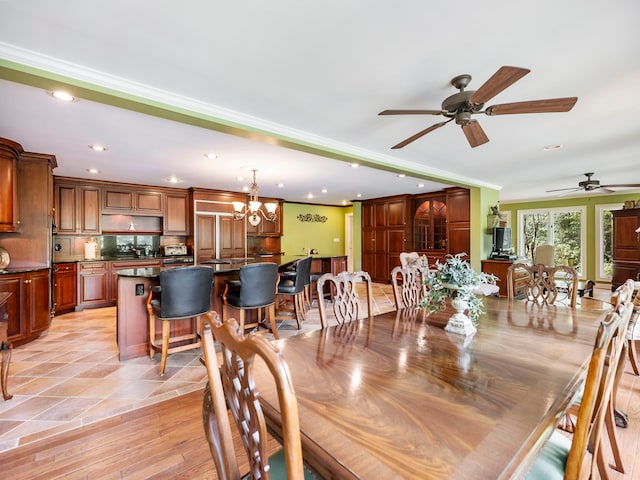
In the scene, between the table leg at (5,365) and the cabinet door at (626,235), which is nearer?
the table leg at (5,365)

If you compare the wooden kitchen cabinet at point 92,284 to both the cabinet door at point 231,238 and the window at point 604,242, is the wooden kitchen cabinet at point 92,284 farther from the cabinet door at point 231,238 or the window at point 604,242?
the window at point 604,242

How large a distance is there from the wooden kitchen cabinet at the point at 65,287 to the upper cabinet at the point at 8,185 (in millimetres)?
1678

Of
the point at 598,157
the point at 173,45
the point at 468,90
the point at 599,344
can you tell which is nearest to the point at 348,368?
the point at 599,344

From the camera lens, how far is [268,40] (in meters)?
1.70

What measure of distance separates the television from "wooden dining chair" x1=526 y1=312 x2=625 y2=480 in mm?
5595

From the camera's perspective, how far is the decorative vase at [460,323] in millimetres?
1692

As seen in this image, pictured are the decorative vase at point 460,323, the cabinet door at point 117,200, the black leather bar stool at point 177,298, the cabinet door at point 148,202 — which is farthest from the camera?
the cabinet door at point 148,202

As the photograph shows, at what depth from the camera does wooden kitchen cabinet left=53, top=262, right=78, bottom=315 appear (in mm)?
4820

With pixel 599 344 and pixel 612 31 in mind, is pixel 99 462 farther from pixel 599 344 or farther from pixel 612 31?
pixel 612 31

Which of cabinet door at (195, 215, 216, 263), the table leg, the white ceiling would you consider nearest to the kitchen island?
the table leg

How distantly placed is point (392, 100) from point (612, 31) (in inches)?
50.8

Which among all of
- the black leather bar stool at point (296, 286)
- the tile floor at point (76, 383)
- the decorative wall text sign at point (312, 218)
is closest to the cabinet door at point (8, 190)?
the tile floor at point (76, 383)

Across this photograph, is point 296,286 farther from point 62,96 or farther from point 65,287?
point 65,287

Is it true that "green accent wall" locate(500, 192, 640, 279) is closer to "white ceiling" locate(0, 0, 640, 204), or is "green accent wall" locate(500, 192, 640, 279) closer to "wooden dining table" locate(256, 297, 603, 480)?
"white ceiling" locate(0, 0, 640, 204)
